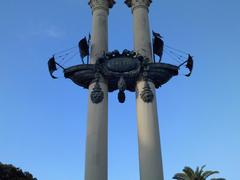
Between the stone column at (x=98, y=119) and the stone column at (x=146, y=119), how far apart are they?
6.22 ft

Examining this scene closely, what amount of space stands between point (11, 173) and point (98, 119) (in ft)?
58.9

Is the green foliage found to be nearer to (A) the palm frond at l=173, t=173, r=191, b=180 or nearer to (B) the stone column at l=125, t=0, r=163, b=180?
(A) the palm frond at l=173, t=173, r=191, b=180

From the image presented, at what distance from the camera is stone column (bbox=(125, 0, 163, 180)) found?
66.8ft

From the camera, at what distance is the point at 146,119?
21.9 meters

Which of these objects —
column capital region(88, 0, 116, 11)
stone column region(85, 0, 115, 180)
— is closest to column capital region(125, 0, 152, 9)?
column capital region(88, 0, 116, 11)

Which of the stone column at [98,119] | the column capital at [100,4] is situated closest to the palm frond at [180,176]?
the stone column at [98,119]

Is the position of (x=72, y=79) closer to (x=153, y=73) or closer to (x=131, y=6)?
(x=153, y=73)

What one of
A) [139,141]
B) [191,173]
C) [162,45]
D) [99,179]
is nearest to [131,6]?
[162,45]

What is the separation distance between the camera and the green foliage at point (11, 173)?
36.0 metres

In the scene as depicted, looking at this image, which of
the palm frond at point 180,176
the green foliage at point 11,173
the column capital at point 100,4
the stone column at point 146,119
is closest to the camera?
the stone column at point 146,119

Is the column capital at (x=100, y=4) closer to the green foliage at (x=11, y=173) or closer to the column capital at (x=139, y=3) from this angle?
Result: the column capital at (x=139, y=3)

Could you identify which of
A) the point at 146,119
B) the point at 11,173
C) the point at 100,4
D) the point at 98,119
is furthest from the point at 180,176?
the point at 100,4

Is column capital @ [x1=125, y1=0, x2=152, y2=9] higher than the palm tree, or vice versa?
column capital @ [x1=125, y1=0, x2=152, y2=9]

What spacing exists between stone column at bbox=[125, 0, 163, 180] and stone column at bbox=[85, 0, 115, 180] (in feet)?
6.22
